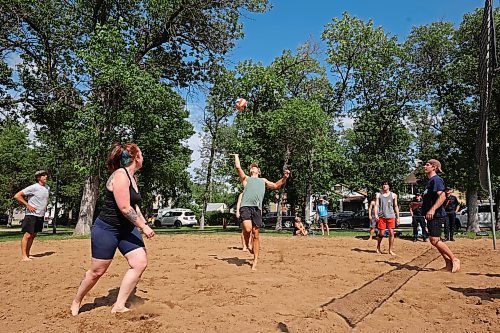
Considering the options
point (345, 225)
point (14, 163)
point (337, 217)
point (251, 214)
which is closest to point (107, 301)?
point (251, 214)

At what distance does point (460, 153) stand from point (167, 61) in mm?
20448

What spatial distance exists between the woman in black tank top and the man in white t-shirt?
4.84 m

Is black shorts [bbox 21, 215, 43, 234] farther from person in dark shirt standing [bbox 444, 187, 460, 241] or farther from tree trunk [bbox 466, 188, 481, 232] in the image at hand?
tree trunk [bbox 466, 188, 481, 232]

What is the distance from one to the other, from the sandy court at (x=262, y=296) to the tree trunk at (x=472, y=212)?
740 inches

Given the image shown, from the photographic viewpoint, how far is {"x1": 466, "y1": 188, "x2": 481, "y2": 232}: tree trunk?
83.4ft

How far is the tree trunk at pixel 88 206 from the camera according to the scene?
19094 mm

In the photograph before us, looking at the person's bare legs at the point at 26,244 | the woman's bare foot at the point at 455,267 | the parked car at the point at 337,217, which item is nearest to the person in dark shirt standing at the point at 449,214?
the woman's bare foot at the point at 455,267

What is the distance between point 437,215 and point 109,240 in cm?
607

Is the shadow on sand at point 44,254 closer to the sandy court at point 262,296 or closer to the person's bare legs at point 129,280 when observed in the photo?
the sandy court at point 262,296

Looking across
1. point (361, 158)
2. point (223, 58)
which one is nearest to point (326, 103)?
point (361, 158)

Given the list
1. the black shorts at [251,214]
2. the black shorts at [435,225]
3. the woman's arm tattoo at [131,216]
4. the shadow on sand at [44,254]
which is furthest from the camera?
the shadow on sand at [44,254]

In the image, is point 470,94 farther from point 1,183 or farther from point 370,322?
point 1,183

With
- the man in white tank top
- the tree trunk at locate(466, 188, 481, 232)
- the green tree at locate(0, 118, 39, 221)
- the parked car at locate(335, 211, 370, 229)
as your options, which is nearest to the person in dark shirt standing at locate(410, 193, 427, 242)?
the man in white tank top

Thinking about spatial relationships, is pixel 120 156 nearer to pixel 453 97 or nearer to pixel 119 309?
pixel 119 309
